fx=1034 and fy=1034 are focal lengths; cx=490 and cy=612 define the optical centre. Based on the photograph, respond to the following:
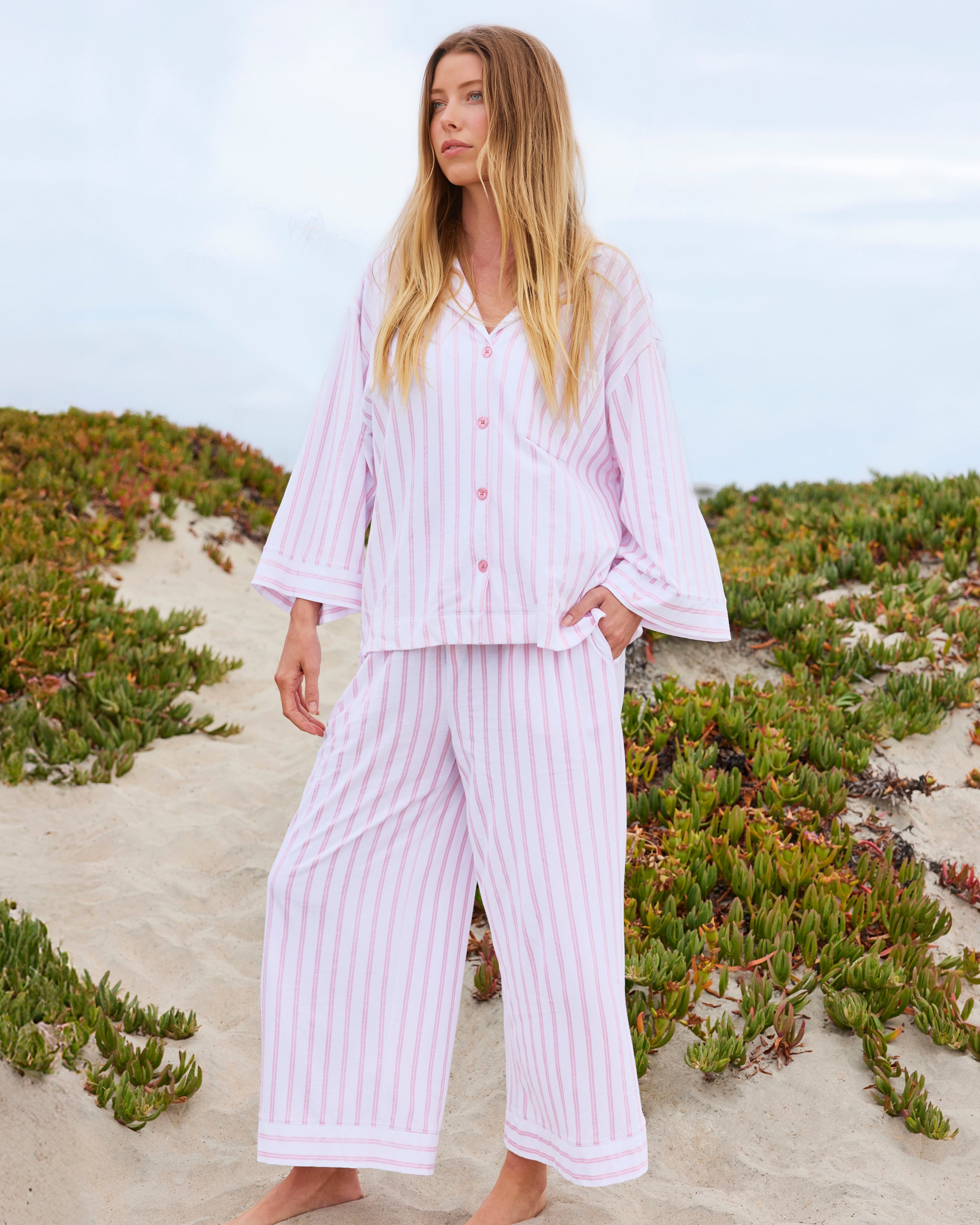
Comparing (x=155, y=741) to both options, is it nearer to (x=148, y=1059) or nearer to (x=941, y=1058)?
(x=148, y=1059)

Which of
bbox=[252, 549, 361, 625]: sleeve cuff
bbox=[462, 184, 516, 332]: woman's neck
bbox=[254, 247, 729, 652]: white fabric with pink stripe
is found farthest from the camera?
bbox=[252, 549, 361, 625]: sleeve cuff

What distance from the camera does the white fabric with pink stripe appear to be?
2240 mm

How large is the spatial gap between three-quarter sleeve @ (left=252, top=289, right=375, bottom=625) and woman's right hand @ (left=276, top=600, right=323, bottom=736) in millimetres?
45

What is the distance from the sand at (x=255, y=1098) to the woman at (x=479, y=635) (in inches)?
18.6

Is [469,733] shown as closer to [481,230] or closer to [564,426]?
[564,426]

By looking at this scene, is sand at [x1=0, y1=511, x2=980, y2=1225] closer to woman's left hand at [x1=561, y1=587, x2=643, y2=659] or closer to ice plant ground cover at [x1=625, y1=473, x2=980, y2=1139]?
ice plant ground cover at [x1=625, y1=473, x2=980, y2=1139]

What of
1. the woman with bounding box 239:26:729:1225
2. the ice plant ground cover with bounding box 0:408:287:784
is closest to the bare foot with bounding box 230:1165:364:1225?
the woman with bounding box 239:26:729:1225

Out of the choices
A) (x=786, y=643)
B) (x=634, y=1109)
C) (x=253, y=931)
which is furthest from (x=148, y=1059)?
(x=786, y=643)

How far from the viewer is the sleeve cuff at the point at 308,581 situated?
8.16ft

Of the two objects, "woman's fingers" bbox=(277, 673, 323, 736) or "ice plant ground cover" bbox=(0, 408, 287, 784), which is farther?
"ice plant ground cover" bbox=(0, 408, 287, 784)

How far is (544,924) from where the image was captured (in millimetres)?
2275

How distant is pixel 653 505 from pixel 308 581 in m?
0.84

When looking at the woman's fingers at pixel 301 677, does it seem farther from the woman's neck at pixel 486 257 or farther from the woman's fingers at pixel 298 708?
the woman's neck at pixel 486 257

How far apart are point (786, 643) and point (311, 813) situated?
13.9 ft
